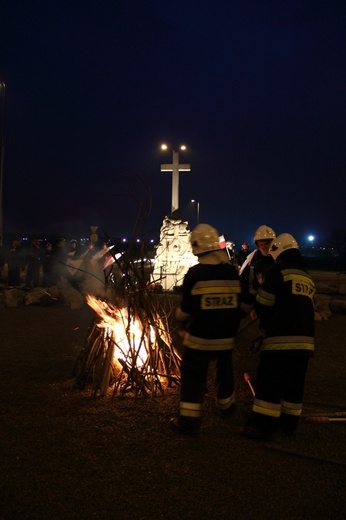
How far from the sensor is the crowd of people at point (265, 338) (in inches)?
148

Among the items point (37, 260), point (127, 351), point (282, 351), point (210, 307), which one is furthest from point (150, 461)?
point (37, 260)

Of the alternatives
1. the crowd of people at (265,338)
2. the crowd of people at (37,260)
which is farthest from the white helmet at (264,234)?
the crowd of people at (37,260)

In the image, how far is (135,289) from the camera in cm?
498

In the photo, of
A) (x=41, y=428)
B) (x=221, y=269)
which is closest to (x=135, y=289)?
(x=221, y=269)

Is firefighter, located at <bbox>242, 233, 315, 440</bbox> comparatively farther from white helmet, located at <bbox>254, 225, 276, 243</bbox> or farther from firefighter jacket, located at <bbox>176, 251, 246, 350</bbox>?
white helmet, located at <bbox>254, 225, 276, 243</bbox>

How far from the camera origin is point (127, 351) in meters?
4.86

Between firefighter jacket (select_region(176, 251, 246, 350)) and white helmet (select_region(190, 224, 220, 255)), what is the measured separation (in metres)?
0.17

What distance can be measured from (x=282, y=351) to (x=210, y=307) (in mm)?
796

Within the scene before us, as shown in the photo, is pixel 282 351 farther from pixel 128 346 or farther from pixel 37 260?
pixel 37 260

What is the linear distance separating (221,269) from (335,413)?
1936 mm

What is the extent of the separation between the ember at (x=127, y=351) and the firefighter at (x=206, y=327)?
37.4 inches

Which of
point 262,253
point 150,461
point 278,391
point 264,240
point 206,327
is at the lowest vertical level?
point 150,461

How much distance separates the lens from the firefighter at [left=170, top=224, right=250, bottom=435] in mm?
3811

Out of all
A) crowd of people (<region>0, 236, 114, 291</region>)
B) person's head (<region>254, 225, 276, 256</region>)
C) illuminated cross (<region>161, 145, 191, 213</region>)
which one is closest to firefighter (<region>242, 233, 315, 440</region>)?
person's head (<region>254, 225, 276, 256</region>)
